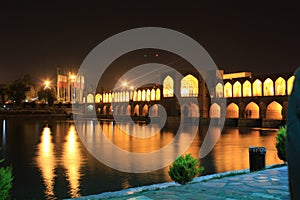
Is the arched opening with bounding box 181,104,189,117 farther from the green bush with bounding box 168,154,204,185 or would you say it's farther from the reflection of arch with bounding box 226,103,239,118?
the green bush with bounding box 168,154,204,185

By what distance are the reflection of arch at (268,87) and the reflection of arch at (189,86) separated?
757 centimetres

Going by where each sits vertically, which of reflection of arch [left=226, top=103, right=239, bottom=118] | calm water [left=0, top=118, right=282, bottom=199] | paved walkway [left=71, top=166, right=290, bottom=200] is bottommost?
calm water [left=0, top=118, right=282, bottom=199]

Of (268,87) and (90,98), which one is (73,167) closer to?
(268,87)

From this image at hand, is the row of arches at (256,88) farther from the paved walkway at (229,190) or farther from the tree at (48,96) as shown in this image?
the tree at (48,96)

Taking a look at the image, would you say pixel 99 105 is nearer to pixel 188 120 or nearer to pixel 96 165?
pixel 188 120

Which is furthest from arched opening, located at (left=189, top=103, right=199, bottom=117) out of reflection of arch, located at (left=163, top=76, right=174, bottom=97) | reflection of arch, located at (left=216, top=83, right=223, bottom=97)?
reflection of arch, located at (left=163, top=76, right=174, bottom=97)

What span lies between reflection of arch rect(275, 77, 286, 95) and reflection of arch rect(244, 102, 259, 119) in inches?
116

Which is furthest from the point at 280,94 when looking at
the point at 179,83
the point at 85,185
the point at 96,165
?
the point at 85,185

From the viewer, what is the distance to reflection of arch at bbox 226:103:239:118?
3441 cm

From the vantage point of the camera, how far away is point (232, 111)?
115ft

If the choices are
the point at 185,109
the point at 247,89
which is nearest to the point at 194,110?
the point at 185,109

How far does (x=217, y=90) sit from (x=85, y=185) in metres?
29.9

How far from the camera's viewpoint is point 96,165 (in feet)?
28.8

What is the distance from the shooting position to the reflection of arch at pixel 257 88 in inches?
1242
